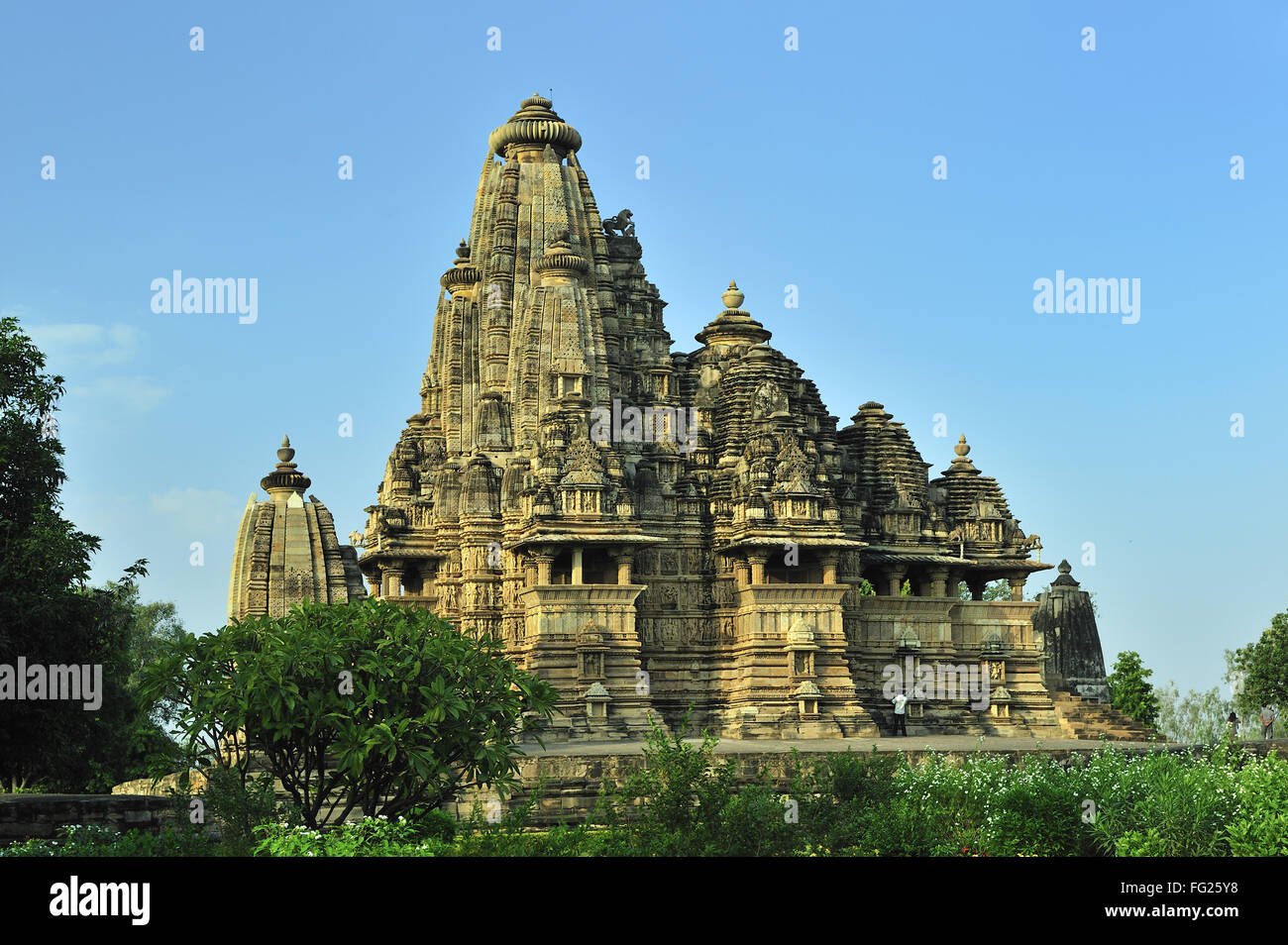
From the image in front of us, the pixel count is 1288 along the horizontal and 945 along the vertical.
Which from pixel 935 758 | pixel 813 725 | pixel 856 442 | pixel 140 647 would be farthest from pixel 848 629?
pixel 140 647

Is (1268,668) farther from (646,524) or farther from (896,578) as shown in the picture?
(646,524)

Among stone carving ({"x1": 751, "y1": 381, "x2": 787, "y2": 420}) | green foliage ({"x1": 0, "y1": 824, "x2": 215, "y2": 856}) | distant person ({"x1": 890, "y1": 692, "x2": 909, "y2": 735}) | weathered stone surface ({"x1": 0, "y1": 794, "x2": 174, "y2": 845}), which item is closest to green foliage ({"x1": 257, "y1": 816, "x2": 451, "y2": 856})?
green foliage ({"x1": 0, "y1": 824, "x2": 215, "y2": 856})

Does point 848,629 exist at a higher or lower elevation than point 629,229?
lower

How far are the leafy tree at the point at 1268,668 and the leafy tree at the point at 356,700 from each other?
4926cm

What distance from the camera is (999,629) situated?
164 feet

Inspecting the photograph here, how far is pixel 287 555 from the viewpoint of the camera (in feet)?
123

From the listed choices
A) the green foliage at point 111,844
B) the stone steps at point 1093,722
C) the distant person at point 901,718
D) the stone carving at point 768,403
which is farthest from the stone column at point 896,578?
the green foliage at point 111,844

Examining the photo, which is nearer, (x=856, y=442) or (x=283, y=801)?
(x=283, y=801)

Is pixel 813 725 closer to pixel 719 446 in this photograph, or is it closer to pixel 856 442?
pixel 719 446

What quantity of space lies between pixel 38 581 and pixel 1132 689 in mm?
50407

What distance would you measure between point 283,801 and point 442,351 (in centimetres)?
3214

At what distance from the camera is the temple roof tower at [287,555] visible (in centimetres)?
3688

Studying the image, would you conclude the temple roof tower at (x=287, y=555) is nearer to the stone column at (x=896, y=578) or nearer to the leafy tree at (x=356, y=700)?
the leafy tree at (x=356, y=700)

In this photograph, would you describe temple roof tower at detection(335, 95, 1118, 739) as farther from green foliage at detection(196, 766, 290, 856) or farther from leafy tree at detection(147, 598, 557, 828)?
green foliage at detection(196, 766, 290, 856)
